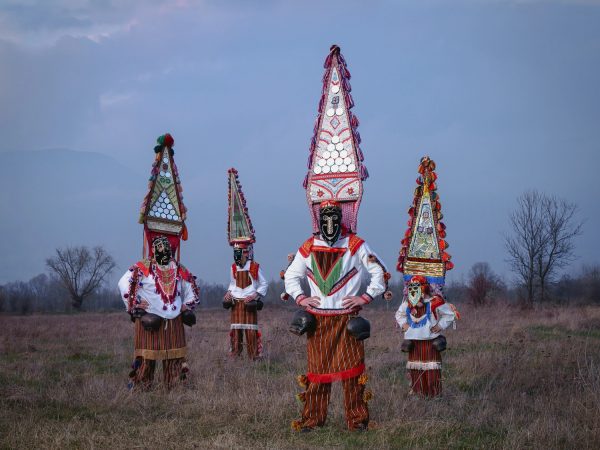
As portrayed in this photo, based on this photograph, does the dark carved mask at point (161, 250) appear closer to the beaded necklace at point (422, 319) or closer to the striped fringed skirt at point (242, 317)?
the beaded necklace at point (422, 319)

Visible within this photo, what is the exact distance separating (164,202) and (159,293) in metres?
1.37

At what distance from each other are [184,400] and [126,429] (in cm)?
155

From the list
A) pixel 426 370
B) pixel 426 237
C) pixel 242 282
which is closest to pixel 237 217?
pixel 242 282

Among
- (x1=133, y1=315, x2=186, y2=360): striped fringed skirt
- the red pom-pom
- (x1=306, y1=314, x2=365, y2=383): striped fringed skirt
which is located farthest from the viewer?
the red pom-pom

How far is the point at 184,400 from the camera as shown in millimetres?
7898

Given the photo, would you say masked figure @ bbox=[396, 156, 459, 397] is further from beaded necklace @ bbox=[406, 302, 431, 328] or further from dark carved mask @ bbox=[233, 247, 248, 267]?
dark carved mask @ bbox=[233, 247, 248, 267]

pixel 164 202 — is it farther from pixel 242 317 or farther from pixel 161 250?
pixel 242 317

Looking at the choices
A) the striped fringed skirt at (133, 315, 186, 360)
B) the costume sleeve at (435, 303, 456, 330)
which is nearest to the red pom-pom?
the striped fringed skirt at (133, 315, 186, 360)

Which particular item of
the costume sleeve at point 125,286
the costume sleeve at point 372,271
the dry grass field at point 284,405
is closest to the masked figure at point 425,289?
the dry grass field at point 284,405

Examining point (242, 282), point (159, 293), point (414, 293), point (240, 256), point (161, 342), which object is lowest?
point (161, 342)

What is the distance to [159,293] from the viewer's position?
8.82 meters

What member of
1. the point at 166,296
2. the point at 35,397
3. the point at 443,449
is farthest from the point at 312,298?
the point at 35,397

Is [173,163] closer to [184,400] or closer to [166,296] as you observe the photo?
[166,296]

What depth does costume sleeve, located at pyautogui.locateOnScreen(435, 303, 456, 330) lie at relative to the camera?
809 centimetres
